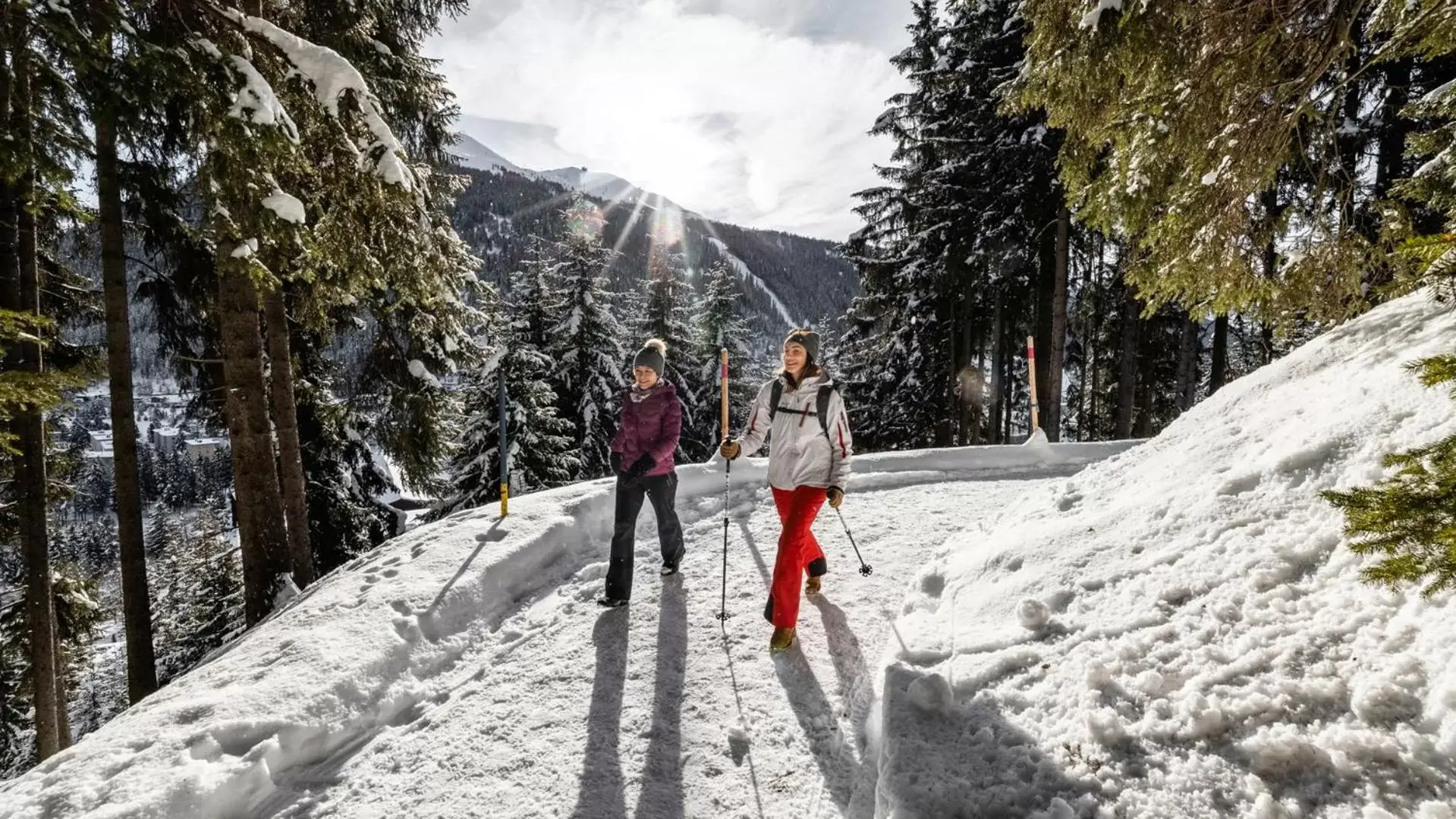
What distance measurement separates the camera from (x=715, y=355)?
29.9 m

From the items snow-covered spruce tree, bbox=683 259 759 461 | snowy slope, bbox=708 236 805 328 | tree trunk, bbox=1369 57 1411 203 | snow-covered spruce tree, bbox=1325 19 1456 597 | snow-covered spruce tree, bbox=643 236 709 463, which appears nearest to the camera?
snow-covered spruce tree, bbox=1325 19 1456 597

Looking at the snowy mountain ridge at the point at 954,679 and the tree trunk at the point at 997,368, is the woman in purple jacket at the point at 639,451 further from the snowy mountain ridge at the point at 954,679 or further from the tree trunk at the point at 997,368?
the tree trunk at the point at 997,368

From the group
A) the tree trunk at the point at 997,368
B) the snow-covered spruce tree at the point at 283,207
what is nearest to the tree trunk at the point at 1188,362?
the tree trunk at the point at 997,368

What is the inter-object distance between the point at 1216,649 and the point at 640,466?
4013 millimetres

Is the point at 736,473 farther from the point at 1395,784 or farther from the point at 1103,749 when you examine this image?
the point at 1395,784

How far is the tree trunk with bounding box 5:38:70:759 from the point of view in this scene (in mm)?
8570

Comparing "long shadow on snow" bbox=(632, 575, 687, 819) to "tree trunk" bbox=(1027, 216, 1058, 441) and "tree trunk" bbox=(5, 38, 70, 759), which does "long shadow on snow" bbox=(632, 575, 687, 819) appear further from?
"tree trunk" bbox=(1027, 216, 1058, 441)

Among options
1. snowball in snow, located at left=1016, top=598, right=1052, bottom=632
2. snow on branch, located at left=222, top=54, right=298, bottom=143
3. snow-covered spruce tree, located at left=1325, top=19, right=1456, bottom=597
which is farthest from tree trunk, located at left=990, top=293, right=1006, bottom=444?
snow on branch, located at left=222, top=54, right=298, bottom=143

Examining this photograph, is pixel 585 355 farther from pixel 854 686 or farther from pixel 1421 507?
pixel 1421 507

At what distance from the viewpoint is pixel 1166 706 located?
2600 millimetres

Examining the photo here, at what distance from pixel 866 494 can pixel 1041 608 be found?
5015mm

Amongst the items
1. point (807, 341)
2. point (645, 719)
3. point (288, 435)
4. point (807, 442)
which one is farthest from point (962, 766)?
point (288, 435)

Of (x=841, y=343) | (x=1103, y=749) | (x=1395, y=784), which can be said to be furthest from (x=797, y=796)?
(x=841, y=343)

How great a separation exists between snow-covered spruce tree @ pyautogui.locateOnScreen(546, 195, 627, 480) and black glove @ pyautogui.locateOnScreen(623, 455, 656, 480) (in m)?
17.0
